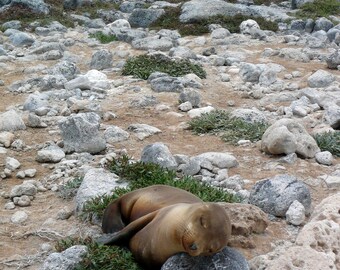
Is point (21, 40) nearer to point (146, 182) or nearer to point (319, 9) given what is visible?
point (146, 182)

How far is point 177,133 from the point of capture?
372 inches

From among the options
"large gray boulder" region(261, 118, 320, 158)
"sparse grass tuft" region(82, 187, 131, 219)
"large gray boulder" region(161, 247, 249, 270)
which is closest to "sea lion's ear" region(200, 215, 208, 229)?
"large gray boulder" region(161, 247, 249, 270)

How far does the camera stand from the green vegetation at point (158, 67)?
12750 millimetres

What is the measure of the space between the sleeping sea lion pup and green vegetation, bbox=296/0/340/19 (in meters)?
19.1

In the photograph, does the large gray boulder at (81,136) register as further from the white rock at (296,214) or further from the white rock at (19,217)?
the white rock at (296,214)

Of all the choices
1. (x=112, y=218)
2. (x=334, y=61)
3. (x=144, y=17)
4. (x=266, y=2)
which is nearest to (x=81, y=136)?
(x=112, y=218)

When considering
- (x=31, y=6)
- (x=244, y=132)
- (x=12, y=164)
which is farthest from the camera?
(x=31, y=6)

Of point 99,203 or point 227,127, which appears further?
point 227,127

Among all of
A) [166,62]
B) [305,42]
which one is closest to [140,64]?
[166,62]

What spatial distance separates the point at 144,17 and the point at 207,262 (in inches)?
692

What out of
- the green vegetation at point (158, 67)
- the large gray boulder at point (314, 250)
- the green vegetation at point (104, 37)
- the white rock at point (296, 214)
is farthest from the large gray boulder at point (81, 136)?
the green vegetation at point (104, 37)

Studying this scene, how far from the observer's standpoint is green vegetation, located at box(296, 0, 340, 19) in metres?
23.8

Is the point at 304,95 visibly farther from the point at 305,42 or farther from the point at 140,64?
the point at 305,42

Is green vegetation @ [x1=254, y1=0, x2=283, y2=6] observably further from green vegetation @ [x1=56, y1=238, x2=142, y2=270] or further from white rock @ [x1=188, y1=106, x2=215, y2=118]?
green vegetation @ [x1=56, y1=238, x2=142, y2=270]
